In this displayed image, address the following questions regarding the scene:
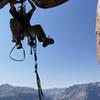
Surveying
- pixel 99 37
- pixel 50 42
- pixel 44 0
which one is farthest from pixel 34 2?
pixel 99 37

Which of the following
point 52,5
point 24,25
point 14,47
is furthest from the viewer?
point 52,5

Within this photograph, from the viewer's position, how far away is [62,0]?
7512mm

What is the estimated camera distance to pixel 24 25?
674 cm

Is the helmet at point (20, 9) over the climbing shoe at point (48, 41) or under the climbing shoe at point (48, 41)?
over

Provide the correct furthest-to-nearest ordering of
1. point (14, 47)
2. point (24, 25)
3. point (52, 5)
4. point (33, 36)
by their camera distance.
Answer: point (52, 5)
point (33, 36)
point (24, 25)
point (14, 47)

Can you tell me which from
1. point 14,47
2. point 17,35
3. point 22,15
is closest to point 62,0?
point 22,15

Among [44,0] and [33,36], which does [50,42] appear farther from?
[44,0]

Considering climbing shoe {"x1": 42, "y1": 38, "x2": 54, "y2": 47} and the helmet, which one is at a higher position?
the helmet

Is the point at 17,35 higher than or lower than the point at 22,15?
lower

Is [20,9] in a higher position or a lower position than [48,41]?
higher

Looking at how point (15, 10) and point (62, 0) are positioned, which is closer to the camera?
point (15, 10)

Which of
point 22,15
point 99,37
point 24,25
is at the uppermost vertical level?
point 22,15

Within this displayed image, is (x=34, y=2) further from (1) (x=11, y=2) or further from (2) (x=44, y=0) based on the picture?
(1) (x=11, y=2)

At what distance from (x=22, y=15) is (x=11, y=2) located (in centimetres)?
74
